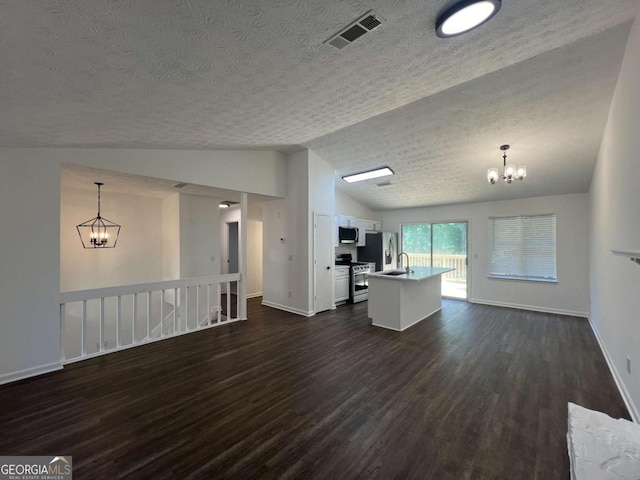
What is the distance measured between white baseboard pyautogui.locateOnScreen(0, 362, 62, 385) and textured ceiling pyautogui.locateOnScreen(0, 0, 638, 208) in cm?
235

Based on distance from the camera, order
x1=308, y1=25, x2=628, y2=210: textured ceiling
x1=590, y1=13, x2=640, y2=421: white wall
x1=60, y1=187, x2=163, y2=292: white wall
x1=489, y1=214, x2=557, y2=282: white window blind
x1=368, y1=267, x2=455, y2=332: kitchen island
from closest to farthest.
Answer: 1. x1=590, y1=13, x2=640, y2=421: white wall
2. x1=308, y1=25, x2=628, y2=210: textured ceiling
3. x1=368, y1=267, x2=455, y2=332: kitchen island
4. x1=60, y1=187, x2=163, y2=292: white wall
5. x1=489, y1=214, x2=557, y2=282: white window blind

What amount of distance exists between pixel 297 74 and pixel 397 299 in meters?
3.53

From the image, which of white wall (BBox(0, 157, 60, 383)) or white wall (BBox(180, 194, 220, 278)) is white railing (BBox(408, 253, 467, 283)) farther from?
white wall (BBox(0, 157, 60, 383))

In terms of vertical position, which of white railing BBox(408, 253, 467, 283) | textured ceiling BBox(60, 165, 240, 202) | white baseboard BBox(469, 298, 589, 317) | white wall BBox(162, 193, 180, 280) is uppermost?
textured ceiling BBox(60, 165, 240, 202)

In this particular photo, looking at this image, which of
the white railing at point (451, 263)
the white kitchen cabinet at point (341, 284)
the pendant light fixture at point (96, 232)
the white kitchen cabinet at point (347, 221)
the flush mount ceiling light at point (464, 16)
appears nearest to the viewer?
the flush mount ceiling light at point (464, 16)

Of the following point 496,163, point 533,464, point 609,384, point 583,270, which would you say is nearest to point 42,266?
A: point 533,464

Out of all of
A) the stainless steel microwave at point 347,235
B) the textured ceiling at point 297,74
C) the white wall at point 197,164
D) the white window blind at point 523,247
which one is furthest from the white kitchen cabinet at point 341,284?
the white window blind at point 523,247

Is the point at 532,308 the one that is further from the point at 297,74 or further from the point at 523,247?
the point at 297,74

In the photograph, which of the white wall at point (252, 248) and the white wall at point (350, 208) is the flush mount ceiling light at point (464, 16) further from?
the white wall at point (252, 248)

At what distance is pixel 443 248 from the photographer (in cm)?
719

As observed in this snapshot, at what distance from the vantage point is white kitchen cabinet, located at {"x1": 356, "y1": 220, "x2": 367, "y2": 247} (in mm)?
7189

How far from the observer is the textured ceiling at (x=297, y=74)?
4.86 ft

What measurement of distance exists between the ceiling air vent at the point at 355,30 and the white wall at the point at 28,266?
3329 mm

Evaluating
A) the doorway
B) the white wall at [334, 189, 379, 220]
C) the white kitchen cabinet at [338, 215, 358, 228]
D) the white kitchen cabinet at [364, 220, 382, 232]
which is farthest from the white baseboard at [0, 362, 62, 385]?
the white kitchen cabinet at [364, 220, 382, 232]
